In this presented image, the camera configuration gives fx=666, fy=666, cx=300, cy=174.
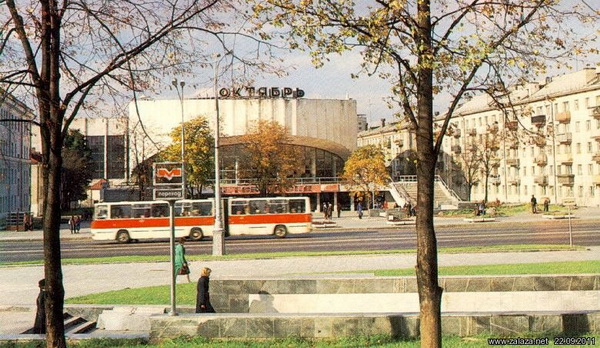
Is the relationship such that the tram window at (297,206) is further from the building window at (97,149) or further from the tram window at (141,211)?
the building window at (97,149)

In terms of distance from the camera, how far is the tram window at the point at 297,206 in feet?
125

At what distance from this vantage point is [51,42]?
8.42 metres

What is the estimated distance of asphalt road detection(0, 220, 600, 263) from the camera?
30.0 metres

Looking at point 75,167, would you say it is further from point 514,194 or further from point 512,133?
point 512,133

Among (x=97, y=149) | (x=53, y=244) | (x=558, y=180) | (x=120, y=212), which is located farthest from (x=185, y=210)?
(x=97, y=149)

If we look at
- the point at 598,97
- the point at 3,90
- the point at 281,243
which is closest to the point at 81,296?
the point at 3,90

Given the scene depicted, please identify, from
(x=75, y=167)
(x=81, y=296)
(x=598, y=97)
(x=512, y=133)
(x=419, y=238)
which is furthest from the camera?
(x=75, y=167)

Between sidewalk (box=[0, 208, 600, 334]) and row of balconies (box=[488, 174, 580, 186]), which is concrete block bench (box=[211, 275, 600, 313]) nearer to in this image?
sidewalk (box=[0, 208, 600, 334])

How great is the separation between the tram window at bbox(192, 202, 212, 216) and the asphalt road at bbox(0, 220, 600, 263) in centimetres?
159

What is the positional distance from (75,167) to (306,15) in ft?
244

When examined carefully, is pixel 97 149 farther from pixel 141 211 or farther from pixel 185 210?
pixel 185 210

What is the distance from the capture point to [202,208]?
37531 mm

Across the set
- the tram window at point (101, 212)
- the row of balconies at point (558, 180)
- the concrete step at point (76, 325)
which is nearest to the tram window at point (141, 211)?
the tram window at point (101, 212)

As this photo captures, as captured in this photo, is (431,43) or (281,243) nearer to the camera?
(431,43)
